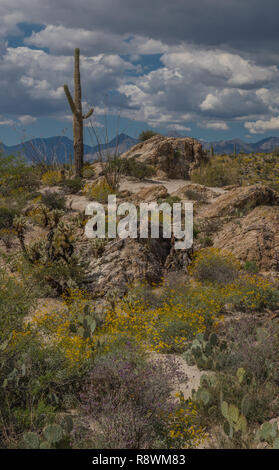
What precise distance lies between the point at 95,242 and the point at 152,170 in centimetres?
1251

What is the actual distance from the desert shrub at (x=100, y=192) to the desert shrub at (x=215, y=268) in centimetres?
694

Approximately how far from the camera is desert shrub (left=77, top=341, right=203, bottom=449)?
3.36 m

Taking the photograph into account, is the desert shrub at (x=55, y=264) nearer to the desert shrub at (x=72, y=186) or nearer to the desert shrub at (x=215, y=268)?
the desert shrub at (x=215, y=268)

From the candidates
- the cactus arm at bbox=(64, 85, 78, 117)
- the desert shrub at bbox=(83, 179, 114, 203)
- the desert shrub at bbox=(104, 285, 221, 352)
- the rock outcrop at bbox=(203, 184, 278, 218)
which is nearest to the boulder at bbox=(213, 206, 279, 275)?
the rock outcrop at bbox=(203, 184, 278, 218)

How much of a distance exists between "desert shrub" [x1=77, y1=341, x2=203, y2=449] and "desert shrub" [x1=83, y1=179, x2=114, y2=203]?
10.5 meters

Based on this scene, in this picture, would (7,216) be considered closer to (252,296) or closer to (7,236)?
(7,236)

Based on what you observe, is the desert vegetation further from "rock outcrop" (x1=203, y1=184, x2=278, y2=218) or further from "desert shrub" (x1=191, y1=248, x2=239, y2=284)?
"rock outcrop" (x1=203, y1=184, x2=278, y2=218)

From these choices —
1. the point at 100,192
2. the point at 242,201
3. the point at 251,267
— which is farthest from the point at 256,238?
the point at 100,192

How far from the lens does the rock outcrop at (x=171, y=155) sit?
2177 cm

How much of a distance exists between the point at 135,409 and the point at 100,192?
38.1ft

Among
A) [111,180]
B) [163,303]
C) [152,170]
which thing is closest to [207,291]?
[163,303]

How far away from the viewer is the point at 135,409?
366 cm

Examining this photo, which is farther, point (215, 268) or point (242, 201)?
point (242, 201)
